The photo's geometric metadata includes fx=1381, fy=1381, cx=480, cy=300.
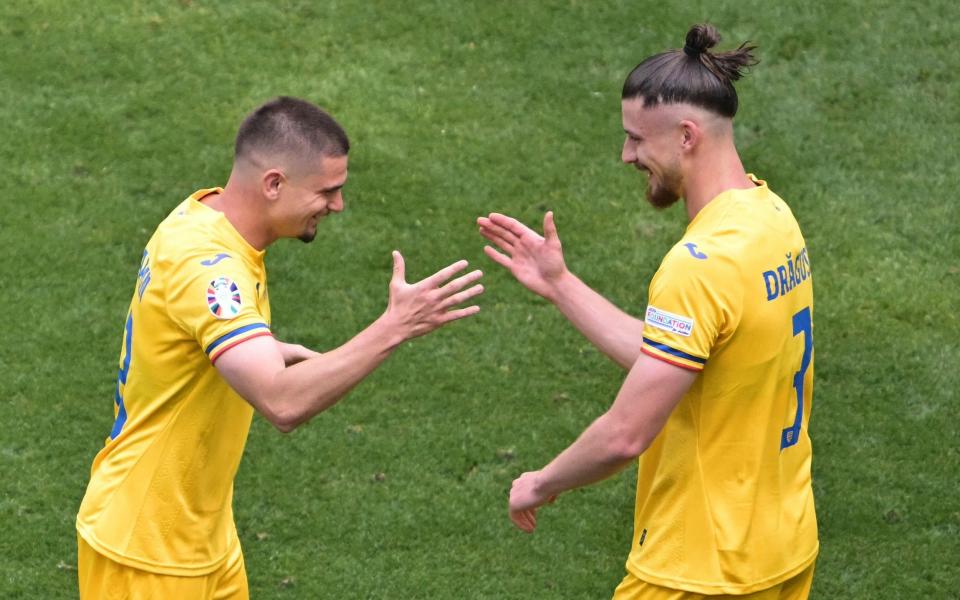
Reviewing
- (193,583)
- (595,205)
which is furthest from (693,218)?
(595,205)

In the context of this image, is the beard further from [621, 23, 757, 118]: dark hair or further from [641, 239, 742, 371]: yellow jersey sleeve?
[641, 239, 742, 371]: yellow jersey sleeve

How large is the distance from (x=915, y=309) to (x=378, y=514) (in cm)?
418

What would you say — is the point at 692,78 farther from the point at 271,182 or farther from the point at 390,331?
the point at 271,182

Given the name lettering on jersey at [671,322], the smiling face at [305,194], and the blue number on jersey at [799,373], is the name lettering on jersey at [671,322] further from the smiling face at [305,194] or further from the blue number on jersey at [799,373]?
the smiling face at [305,194]

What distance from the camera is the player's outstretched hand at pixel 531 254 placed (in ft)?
17.2

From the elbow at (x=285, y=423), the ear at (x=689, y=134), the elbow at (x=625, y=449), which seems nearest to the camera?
the elbow at (x=625, y=449)

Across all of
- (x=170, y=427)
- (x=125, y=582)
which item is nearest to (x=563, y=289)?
(x=170, y=427)

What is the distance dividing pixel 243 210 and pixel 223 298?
1.98 feet

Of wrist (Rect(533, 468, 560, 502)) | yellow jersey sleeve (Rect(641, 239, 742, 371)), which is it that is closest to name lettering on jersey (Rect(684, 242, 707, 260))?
yellow jersey sleeve (Rect(641, 239, 742, 371))

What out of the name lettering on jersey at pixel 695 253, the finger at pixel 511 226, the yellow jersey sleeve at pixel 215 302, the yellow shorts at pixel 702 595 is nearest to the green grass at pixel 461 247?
the yellow shorts at pixel 702 595

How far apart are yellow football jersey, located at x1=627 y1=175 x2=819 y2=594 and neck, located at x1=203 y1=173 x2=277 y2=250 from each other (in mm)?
1625

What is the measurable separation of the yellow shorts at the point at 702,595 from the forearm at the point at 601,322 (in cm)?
80

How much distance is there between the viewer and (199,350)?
5.13 meters

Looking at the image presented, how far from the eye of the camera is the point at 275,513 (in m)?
8.10
